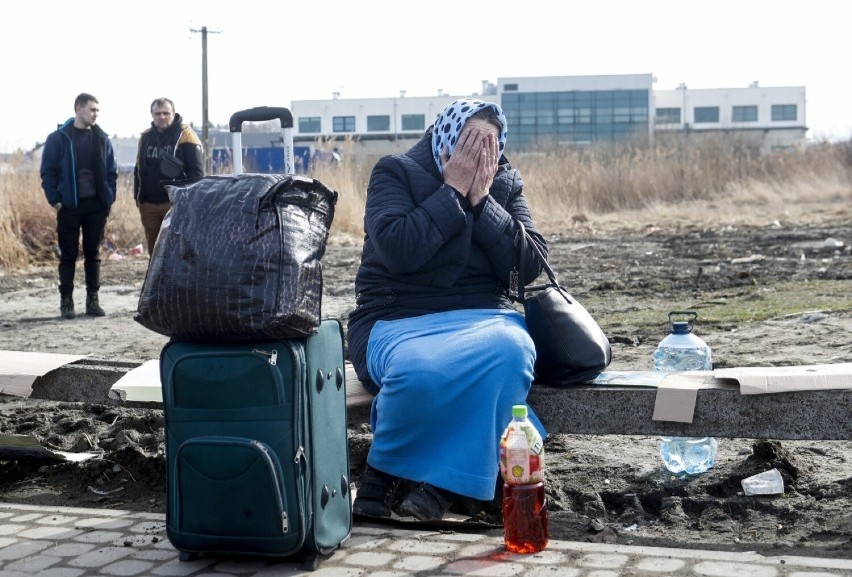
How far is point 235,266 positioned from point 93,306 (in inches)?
296

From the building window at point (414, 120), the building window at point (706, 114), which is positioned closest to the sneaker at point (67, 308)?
the building window at point (414, 120)

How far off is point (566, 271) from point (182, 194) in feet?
34.9

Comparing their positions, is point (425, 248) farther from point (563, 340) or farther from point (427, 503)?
point (427, 503)

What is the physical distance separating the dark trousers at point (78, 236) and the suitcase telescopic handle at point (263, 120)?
6.05m

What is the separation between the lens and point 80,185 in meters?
10.3

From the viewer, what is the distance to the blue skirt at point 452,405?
12.9 ft

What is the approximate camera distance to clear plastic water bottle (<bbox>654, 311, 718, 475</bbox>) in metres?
A: 4.73

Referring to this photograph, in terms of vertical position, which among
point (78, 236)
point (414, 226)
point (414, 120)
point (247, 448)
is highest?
point (414, 120)

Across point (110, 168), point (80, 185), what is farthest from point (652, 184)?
point (80, 185)

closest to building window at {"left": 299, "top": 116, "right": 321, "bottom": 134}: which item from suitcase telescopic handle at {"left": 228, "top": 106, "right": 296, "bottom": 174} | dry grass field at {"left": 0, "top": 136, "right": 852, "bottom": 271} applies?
dry grass field at {"left": 0, "top": 136, "right": 852, "bottom": 271}

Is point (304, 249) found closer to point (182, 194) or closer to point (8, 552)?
point (182, 194)

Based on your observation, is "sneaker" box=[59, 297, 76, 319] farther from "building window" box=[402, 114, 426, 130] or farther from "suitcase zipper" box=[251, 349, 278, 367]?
"building window" box=[402, 114, 426, 130]

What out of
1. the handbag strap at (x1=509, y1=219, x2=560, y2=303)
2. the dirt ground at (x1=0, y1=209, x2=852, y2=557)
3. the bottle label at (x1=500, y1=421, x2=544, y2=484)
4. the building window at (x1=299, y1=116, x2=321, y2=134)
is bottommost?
the dirt ground at (x1=0, y1=209, x2=852, y2=557)

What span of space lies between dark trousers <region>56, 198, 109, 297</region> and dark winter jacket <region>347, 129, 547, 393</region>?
6453 mm
